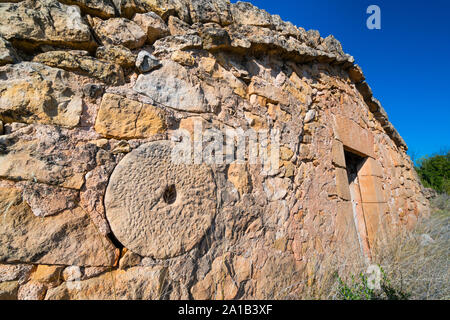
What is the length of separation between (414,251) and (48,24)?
333 cm

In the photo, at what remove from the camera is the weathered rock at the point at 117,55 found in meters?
1.35

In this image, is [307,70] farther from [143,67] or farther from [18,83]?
[18,83]

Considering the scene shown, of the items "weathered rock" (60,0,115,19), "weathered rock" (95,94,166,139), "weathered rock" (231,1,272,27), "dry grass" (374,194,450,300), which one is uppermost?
"weathered rock" (231,1,272,27)

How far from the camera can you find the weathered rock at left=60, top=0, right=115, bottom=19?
1.37 metres

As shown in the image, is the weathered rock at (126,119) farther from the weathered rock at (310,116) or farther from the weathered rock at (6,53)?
the weathered rock at (310,116)

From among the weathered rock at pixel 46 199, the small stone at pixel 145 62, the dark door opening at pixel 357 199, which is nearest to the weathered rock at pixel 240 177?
the small stone at pixel 145 62

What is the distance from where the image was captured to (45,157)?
3.55 ft

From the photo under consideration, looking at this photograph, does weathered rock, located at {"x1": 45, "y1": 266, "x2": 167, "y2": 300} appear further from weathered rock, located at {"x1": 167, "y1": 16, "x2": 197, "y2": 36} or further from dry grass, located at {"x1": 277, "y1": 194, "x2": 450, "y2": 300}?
weathered rock, located at {"x1": 167, "y1": 16, "x2": 197, "y2": 36}

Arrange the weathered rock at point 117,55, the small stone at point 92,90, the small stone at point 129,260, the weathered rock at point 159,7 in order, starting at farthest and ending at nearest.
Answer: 1. the weathered rock at point 159,7
2. the weathered rock at point 117,55
3. the small stone at point 92,90
4. the small stone at point 129,260

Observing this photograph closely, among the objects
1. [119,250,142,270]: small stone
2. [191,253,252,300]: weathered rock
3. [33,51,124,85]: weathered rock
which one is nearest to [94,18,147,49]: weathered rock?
[33,51,124,85]: weathered rock

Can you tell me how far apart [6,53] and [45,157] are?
52cm

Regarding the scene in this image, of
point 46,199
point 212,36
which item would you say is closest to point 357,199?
point 212,36

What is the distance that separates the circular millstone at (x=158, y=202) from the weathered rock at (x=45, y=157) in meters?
0.16
